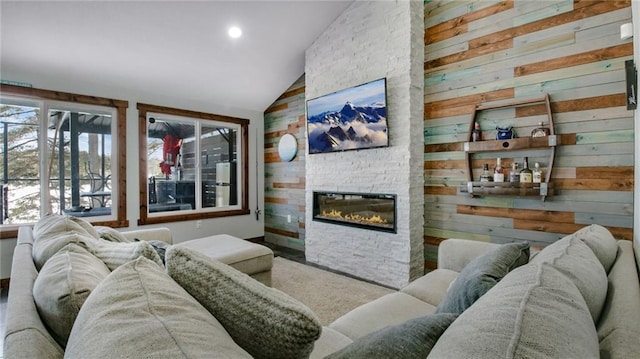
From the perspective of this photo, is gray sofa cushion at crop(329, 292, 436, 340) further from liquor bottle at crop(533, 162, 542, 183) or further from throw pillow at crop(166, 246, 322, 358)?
liquor bottle at crop(533, 162, 542, 183)

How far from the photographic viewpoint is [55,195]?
3.68 m

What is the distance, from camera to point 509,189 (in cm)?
272

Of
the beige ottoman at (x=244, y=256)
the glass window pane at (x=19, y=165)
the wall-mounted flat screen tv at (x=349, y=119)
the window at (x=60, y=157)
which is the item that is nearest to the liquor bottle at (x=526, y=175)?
the wall-mounted flat screen tv at (x=349, y=119)

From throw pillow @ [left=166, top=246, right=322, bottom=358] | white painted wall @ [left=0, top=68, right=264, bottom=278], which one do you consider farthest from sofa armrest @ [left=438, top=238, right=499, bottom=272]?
white painted wall @ [left=0, top=68, right=264, bottom=278]

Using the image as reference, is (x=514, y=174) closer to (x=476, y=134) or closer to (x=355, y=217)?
(x=476, y=134)

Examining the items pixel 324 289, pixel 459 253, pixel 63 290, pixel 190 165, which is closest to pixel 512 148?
pixel 459 253

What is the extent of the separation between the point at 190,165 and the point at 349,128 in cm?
282

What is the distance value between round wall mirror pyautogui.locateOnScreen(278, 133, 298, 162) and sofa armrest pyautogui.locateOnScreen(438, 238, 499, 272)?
10.1ft

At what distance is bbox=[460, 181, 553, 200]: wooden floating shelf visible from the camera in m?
2.57

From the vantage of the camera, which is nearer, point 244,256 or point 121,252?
point 121,252

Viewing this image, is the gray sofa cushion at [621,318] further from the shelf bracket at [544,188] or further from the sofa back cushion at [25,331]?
the shelf bracket at [544,188]

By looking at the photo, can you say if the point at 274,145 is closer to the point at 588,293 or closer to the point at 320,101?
the point at 320,101

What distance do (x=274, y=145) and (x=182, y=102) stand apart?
5.26ft

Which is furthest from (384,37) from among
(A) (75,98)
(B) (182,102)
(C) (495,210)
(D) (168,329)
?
(A) (75,98)
